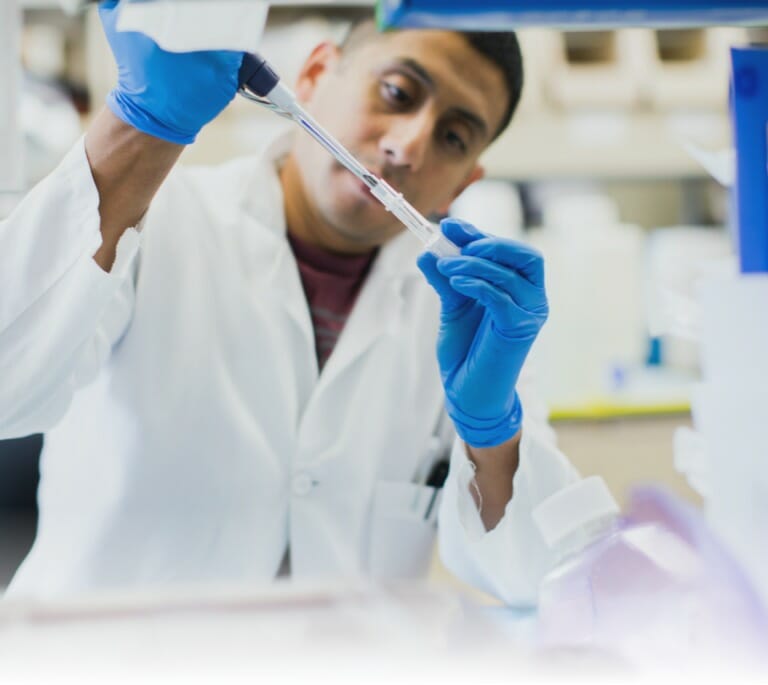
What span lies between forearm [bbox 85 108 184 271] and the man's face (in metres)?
0.27

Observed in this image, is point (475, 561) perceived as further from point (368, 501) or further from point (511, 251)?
point (511, 251)

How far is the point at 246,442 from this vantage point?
954 millimetres

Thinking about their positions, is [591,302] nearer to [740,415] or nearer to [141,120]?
[740,415]

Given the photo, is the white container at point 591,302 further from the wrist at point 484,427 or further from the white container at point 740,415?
the white container at point 740,415

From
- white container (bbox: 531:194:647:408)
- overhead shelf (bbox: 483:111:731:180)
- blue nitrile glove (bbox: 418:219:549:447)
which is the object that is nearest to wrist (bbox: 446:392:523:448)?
blue nitrile glove (bbox: 418:219:549:447)

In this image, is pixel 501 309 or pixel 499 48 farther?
pixel 499 48

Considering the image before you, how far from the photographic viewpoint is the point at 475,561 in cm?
90

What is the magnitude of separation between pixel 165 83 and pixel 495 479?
0.53 m

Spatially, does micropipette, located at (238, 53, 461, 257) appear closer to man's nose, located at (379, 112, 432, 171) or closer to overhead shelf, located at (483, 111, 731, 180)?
man's nose, located at (379, 112, 432, 171)

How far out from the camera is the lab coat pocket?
99cm

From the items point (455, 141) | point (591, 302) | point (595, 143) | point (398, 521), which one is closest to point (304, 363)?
point (398, 521)

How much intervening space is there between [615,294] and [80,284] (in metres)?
1.95

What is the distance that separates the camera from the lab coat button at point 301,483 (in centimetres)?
96

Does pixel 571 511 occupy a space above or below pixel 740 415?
below
